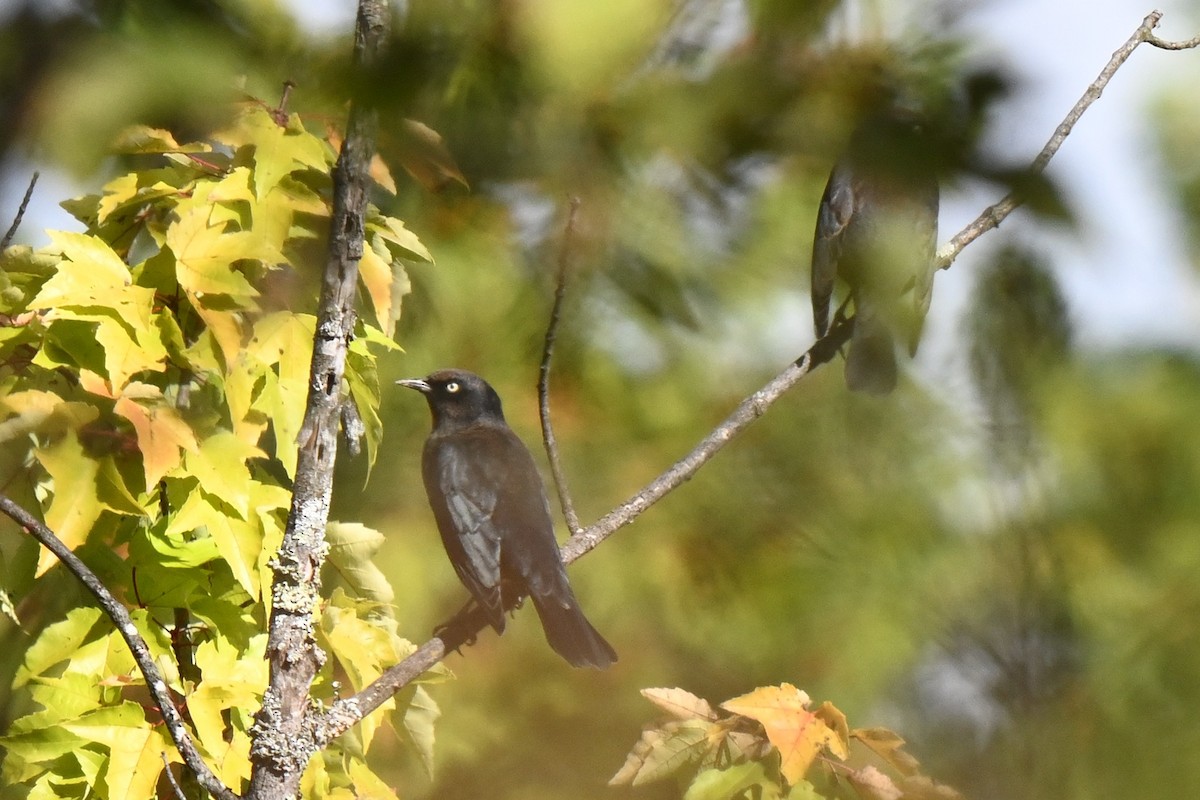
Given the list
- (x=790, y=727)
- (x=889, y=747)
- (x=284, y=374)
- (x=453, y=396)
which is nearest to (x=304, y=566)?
(x=284, y=374)

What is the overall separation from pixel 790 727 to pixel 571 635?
0.73 metres

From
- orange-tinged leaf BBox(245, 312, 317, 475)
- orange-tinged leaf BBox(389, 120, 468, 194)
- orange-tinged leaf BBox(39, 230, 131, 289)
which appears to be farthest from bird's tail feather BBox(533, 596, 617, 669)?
orange-tinged leaf BBox(389, 120, 468, 194)

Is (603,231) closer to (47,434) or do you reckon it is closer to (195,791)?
(47,434)

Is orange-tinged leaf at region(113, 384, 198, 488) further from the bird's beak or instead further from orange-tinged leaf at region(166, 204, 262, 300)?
the bird's beak

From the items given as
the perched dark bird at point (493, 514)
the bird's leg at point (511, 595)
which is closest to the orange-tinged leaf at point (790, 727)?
the perched dark bird at point (493, 514)

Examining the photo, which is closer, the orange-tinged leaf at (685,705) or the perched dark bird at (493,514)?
the orange-tinged leaf at (685,705)

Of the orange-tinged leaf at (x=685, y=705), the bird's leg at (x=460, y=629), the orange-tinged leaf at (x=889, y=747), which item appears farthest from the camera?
the bird's leg at (x=460, y=629)

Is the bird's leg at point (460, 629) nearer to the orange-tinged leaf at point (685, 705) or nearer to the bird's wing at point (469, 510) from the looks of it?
the bird's wing at point (469, 510)

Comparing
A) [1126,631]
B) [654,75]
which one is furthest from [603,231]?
[1126,631]

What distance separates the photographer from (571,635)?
2.23 m

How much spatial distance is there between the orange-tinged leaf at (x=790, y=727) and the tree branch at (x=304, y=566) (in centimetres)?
57

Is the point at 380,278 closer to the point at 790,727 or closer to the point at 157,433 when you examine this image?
the point at 157,433

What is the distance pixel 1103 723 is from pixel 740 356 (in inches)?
42.8

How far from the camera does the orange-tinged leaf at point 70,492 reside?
54.1 inches
